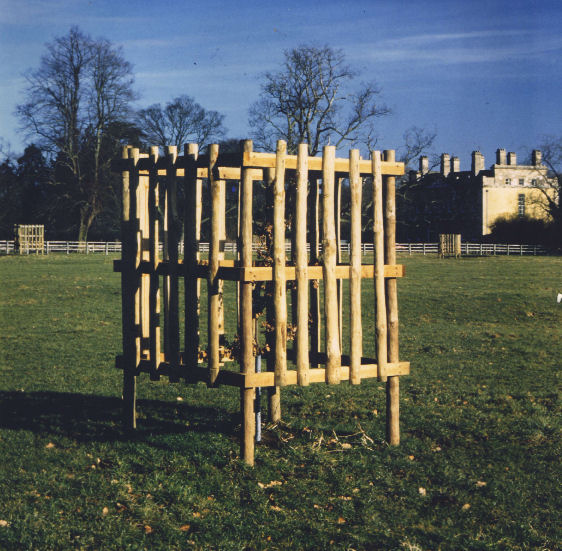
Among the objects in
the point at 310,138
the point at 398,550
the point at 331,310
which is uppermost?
the point at 310,138

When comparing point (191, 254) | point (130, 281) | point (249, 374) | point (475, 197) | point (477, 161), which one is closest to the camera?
point (249, 374)

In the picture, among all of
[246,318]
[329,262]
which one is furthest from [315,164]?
[246,318]

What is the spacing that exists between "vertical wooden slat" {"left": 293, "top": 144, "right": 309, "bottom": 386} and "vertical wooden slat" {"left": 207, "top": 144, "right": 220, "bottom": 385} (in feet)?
2.40

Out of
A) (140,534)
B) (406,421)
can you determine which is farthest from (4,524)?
(406,421)

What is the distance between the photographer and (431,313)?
63.9 feet

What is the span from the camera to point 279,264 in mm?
6699

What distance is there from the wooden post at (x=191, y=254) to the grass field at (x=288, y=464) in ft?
3.37

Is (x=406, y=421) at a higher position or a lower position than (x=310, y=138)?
lower

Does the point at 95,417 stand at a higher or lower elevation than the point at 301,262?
lower

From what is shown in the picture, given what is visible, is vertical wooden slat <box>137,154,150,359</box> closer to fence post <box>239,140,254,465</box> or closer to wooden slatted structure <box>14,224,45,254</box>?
fence post <box>239,140,254,465</box>

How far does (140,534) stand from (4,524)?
1.02 meters

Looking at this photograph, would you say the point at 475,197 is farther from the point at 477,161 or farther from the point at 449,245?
the point at 449,245

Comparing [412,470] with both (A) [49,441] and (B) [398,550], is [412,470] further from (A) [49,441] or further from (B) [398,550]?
(A) [49,441]

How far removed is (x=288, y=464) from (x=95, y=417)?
8.96 ft
